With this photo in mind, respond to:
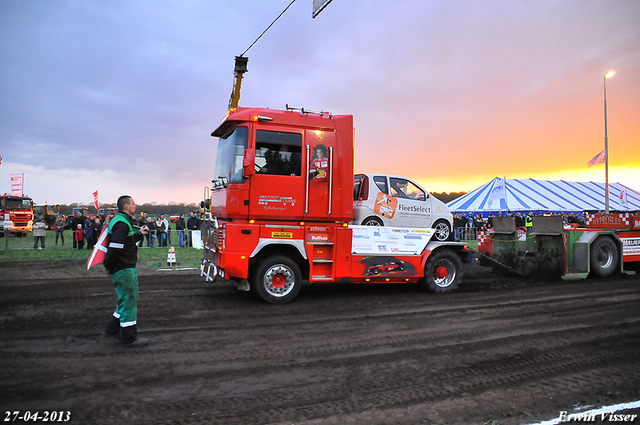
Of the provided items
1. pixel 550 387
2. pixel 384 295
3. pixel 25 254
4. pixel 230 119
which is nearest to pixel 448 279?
pixel 384 295

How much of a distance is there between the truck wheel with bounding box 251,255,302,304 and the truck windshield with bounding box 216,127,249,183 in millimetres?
1604

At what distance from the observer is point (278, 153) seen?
7.53 meters

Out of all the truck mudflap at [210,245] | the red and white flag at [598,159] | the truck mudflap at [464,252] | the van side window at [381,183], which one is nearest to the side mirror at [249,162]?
the truck mudflap at [210,245]

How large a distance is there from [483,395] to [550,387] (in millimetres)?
767

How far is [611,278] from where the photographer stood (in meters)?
11.1

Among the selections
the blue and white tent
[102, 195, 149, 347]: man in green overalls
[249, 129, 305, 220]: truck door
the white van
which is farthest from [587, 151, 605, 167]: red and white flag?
[102, 195, 149, 347]: man in green overalls

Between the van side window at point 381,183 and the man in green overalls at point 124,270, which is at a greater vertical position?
the van side window at point 381,183

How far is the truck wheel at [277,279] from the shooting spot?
24.6 ft

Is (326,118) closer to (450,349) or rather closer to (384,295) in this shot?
(384,295)

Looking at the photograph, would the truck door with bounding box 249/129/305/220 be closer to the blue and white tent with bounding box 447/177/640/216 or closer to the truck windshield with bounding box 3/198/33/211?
the blue and white tent with bounding box 447/177/640/216

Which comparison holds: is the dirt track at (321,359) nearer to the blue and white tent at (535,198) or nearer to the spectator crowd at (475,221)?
the spectator crowd at (475,221)

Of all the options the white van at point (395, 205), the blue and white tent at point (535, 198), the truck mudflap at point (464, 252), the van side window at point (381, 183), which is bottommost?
the truck mudflap at point (464, 252)

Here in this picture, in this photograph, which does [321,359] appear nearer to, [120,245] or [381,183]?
[120,245]

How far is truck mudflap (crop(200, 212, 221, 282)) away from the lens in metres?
7.80
